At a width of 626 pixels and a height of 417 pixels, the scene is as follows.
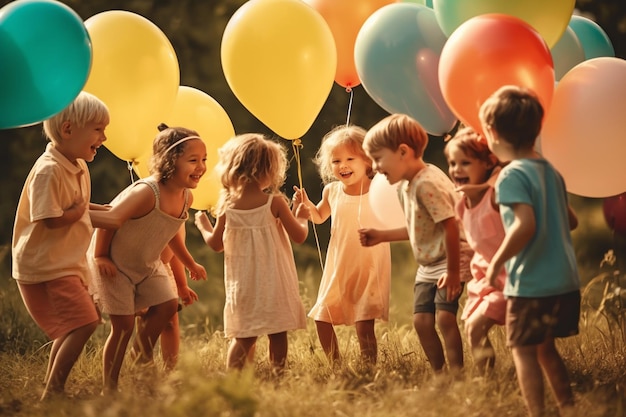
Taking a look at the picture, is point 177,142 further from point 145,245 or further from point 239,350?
point 239,350

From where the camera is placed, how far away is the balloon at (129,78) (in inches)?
162

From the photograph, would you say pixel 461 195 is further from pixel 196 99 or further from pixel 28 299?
pixel 28 299

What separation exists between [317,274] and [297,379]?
3406 mm

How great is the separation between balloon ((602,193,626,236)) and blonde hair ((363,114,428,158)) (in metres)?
1.18

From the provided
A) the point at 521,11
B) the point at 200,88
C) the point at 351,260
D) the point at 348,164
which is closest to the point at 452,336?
the point at 351,260

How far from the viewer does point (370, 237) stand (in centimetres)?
395

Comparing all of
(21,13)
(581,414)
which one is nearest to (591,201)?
(581,414)

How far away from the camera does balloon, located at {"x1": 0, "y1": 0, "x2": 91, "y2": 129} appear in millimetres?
3521

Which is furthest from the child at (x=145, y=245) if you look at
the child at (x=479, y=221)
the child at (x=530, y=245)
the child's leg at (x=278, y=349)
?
the child at (x=530, y=245)

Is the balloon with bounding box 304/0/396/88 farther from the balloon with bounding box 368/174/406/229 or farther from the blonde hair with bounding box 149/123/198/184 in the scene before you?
the blonde hair with bounding box 149/123/198/184

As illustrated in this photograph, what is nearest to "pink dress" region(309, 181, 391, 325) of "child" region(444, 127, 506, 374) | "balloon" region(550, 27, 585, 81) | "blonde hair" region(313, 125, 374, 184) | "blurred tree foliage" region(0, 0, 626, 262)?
"blonde hair" region(313, 125, 374, 184)

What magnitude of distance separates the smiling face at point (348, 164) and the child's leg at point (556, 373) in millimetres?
1320

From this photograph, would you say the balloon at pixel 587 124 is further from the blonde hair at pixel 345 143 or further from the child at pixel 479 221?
the blonde hair at pixel 345 143

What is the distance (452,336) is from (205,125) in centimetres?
154
